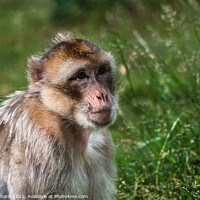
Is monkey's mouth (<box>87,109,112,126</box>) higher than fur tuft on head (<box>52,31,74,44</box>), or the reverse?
fur tuft on head (<box>52,31,74,44</box>)

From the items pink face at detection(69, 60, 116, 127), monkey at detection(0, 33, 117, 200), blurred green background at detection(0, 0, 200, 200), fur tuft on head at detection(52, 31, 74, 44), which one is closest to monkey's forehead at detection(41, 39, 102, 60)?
monkey at detection(0, 33, 117, 200)

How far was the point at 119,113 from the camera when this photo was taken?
4.91 meters

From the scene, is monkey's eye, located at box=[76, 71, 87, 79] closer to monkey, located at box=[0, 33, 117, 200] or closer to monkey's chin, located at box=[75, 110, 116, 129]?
monkey, located at box=[0, 33, 117, 200]

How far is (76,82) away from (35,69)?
1.45ft

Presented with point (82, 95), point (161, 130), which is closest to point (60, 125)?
point (82, 95)

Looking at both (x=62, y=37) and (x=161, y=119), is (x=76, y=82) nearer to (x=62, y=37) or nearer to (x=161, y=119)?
(x=62, y=37)

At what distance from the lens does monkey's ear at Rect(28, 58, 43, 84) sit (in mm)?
4004

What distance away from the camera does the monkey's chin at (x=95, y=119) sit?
372 centimetres


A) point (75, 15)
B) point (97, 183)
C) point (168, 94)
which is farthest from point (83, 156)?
point (75, 15)

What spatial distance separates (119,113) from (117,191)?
0.89 m

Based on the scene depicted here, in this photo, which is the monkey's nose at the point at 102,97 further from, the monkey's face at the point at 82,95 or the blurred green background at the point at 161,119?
the blurred green background at the point at 161,119

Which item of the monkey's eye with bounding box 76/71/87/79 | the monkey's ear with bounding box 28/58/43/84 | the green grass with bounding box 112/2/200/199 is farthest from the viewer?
the green grass with bounding box 112/2/200/199

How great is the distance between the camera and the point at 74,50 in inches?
155

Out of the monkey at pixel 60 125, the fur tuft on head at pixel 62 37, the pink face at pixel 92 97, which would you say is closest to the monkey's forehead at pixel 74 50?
the monkey at pixel 60 125
